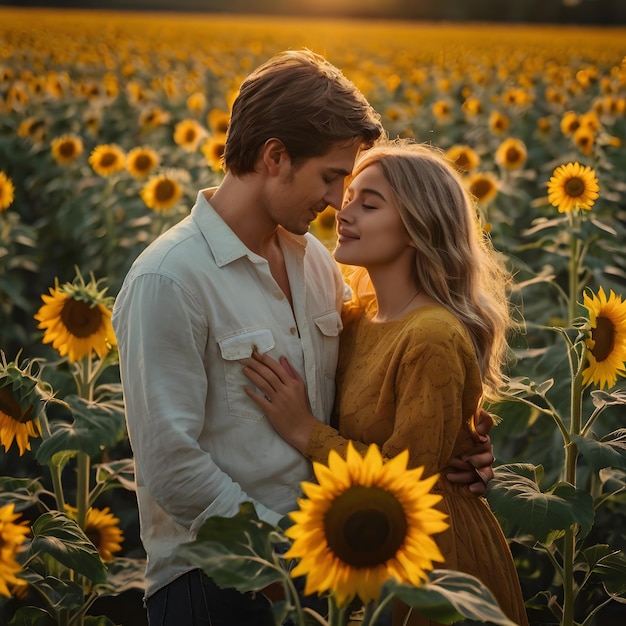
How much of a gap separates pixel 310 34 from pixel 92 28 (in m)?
8.20

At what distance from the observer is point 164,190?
549cm

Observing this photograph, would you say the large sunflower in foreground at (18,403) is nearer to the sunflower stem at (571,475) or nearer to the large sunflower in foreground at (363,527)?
the large sunflower in foreground at (363,527)

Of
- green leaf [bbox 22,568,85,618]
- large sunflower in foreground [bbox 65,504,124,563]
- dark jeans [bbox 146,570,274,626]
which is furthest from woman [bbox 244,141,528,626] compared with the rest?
large sunflower in foreground [bbox 65,504,124,563]

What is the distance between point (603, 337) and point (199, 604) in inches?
48.9

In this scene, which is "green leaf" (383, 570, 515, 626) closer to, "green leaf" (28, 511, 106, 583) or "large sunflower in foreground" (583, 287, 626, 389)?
"green leaf" (28, 511, 106, 583)

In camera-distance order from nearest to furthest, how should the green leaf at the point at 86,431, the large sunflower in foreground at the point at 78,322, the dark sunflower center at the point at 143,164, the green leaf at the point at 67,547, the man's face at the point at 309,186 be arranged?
1. the green leaf at the point at 67,547
2. the man's face at the point at 309,186
3. the green leaf at the point at 86,431
4. the large sunflower in foreground at the point at 78,322
5. the dark sunflower center at the point at 143,164

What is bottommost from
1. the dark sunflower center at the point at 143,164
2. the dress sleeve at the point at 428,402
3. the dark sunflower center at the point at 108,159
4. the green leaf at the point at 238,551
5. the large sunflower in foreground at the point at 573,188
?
the dark sunflower center at the point at 108,159

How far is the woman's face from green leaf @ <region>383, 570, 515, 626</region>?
1.10 metres

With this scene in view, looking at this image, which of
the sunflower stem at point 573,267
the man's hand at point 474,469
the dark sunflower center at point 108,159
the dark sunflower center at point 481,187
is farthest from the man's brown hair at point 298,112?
the dark sunflower center at point 108,159

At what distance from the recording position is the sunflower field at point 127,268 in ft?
8.25

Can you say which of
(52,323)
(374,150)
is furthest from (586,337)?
(52,323)

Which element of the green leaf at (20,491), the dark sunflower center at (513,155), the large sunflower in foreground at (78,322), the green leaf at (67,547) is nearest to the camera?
the green leaf at (67,547)

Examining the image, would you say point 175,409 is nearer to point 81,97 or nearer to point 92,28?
point 81,97

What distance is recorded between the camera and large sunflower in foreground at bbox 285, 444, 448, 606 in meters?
1.52
